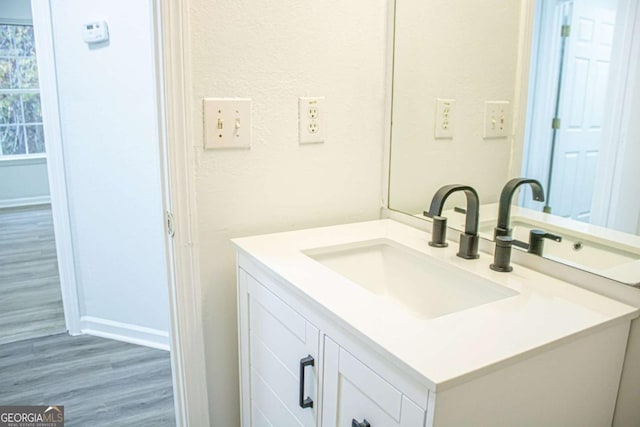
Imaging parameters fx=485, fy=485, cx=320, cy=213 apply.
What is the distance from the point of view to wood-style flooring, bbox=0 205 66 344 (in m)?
2.60

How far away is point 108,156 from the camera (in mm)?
2301

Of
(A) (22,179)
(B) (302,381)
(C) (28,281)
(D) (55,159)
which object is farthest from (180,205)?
(A) (22,179)

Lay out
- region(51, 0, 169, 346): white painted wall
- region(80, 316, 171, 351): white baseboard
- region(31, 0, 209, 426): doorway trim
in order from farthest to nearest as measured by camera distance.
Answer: region(80, 316, 171, 351): white baseboard < region(51, 0, 169, 346): white painted wall < region(31, 0, 209, 426): doorway trim

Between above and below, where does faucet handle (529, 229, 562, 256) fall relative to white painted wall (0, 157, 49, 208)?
above

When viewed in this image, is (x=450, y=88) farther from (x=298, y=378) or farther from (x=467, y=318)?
(x=298, y=378)

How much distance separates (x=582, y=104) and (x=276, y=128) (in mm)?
733

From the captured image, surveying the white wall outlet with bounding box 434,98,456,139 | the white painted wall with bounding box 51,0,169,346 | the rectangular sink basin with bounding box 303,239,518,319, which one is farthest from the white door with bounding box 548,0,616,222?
the white painted wall with bounding box 51,0,169,346

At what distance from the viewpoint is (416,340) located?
2.42ft

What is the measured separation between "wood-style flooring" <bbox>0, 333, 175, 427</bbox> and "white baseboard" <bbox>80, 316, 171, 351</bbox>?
35 millimetres

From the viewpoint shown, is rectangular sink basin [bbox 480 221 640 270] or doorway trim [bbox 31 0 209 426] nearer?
rectangular sink basin [bbox 480 221 640 270]

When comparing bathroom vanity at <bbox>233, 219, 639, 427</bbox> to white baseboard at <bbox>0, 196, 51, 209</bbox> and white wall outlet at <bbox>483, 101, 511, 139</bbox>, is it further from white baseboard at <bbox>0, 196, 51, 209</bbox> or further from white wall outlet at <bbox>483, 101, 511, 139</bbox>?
white baseboard at <bbox>0, 196, 51, 209</bbox>

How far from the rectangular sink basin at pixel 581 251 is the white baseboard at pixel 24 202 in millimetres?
5572

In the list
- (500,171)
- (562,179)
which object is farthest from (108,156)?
(562,179)

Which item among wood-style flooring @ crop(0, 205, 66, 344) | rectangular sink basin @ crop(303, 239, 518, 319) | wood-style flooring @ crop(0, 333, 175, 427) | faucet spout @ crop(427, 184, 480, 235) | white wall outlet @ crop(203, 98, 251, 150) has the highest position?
white wall outlet @ crop(203, 98, 251, 150)
